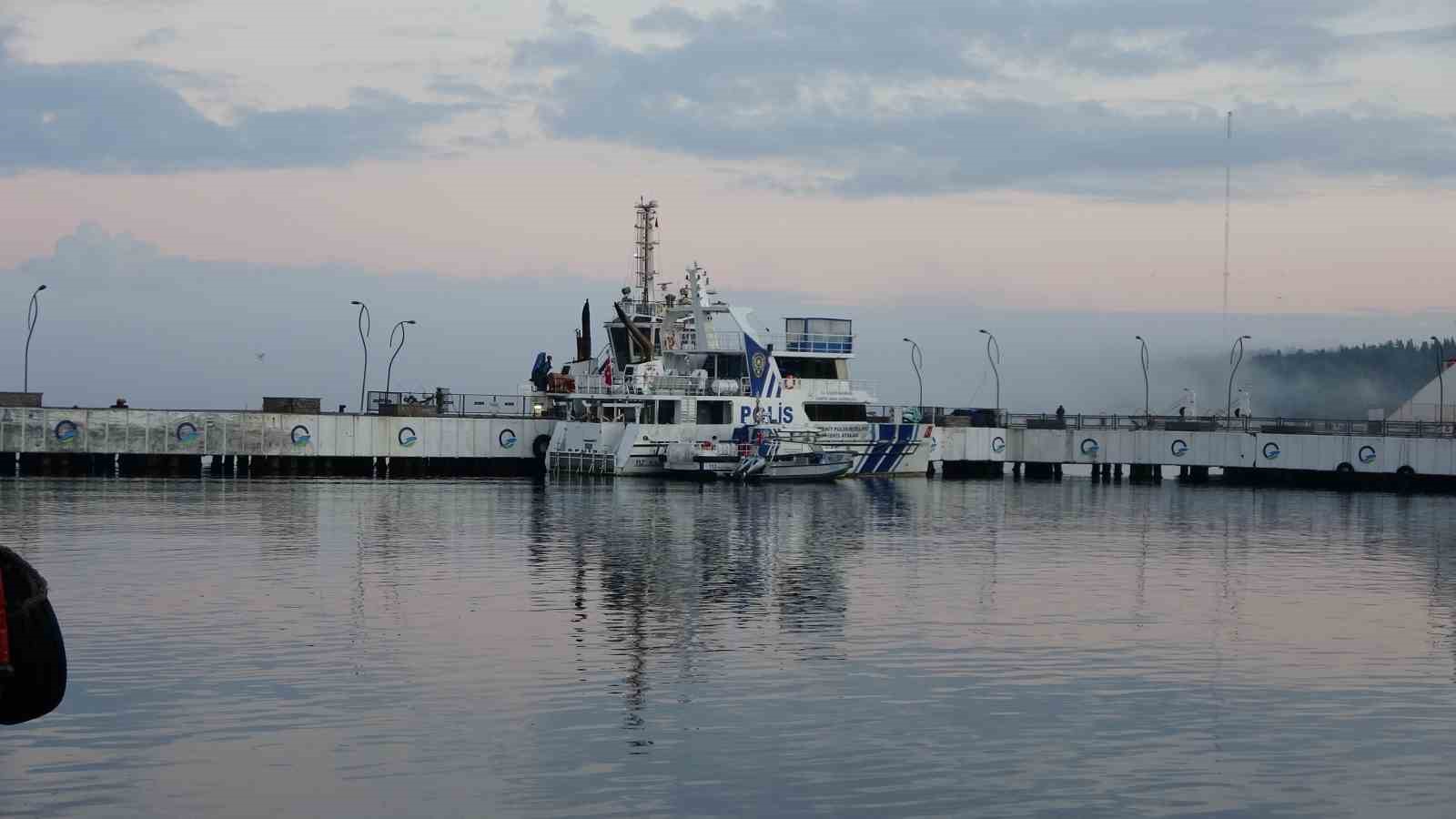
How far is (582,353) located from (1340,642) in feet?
256

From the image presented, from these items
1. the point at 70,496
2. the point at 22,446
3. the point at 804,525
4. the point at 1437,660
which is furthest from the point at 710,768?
the point at 22,446

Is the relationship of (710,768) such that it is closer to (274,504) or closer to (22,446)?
(274,504)

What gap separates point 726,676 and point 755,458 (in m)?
61.1

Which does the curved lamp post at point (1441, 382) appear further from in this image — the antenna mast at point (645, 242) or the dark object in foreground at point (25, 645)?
the dark object in foreground at point (25, 645)

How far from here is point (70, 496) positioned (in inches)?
2594

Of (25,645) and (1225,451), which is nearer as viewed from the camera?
(25,645)

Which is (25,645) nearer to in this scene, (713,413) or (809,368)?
(713,413)

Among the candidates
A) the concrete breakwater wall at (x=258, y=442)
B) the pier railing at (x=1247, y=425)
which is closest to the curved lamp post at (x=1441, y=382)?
the pier railing at (x=1247, y=425)

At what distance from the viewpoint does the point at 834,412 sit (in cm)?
9119

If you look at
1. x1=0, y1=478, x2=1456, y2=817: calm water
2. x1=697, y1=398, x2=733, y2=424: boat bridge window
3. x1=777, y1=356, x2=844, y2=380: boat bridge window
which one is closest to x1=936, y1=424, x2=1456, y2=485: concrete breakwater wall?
x1=777, y1=356, x2=844, y2=380: boat bridge window

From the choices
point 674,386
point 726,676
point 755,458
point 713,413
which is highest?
point 674,386

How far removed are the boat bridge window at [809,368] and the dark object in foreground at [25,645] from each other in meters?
78.2

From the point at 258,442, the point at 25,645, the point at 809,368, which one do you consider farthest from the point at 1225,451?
the point at 25,645

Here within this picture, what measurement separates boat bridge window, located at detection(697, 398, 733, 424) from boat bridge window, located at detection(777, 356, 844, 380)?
427 centimetres
